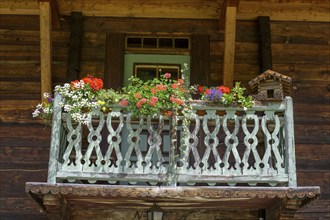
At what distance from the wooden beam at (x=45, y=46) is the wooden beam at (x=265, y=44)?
363 cm

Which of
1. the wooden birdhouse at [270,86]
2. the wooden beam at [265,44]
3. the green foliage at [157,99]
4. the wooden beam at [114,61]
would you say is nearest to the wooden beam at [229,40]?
the wooden beam at [265,44]

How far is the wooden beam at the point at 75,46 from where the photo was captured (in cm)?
1029

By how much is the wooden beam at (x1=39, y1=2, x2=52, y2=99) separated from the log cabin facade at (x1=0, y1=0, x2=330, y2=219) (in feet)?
0.05

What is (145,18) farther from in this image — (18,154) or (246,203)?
(246,203)

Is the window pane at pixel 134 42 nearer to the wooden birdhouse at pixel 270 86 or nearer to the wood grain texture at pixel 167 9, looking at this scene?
the wood grain texture at pixel 167 9

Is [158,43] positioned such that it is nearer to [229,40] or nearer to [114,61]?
[114,61]

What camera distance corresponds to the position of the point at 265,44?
416 inches

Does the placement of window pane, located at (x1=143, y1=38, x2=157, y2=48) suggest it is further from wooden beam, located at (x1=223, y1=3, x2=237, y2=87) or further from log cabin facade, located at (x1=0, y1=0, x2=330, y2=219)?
wooden beam, located at (x1=223, y1=3, x2=237, y2=87)

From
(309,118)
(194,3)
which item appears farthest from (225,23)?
(309,118)

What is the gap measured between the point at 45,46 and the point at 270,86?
387 cm

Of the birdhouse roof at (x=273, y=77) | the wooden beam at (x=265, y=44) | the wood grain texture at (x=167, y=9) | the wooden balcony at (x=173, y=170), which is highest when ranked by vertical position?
the wood grain texture at (x=167, y=9)

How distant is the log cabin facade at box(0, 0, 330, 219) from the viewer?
396 inches

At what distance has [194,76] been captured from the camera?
34.4 ft

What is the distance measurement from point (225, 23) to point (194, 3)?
3.23 ft
